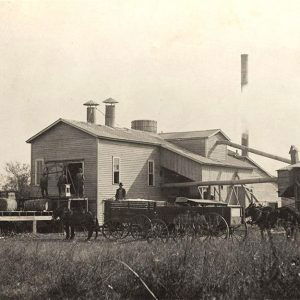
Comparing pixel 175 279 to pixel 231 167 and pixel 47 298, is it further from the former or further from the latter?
pixel 231 167

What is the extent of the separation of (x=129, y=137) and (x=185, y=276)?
2953cm

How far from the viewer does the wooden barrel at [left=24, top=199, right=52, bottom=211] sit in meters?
33.3

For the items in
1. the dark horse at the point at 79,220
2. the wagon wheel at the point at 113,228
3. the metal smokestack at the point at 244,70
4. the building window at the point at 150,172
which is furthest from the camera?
the metal smokestack at the point at 244,70

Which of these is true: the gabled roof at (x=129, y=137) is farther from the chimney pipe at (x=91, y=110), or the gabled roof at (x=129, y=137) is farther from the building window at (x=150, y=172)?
the chimney pipe at (x=91, y=110)

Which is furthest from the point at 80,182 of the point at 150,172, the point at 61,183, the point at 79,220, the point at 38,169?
the point at 79,220

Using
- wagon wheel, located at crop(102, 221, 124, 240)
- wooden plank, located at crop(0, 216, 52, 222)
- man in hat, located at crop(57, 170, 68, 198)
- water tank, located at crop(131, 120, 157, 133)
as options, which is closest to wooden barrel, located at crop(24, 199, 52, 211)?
man in hat, located at crop(57, 170, 68, 198)

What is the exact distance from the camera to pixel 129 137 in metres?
40.4

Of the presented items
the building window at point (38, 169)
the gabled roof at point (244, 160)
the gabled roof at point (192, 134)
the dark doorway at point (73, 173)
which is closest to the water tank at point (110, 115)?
the gabled roof at point (192, 134)

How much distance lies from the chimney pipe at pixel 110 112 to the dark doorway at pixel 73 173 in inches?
341

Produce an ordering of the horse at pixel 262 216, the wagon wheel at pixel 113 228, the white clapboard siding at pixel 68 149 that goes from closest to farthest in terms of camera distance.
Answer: the horse at pixel 262 216
the wagon wheel at pixel 113 228
the white clapboard siding at pixel 68 149

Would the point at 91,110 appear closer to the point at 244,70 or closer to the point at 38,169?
the point at 38,169

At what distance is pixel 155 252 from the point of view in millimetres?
12305

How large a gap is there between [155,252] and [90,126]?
28.1 meters

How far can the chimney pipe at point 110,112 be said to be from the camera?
1841 inches
